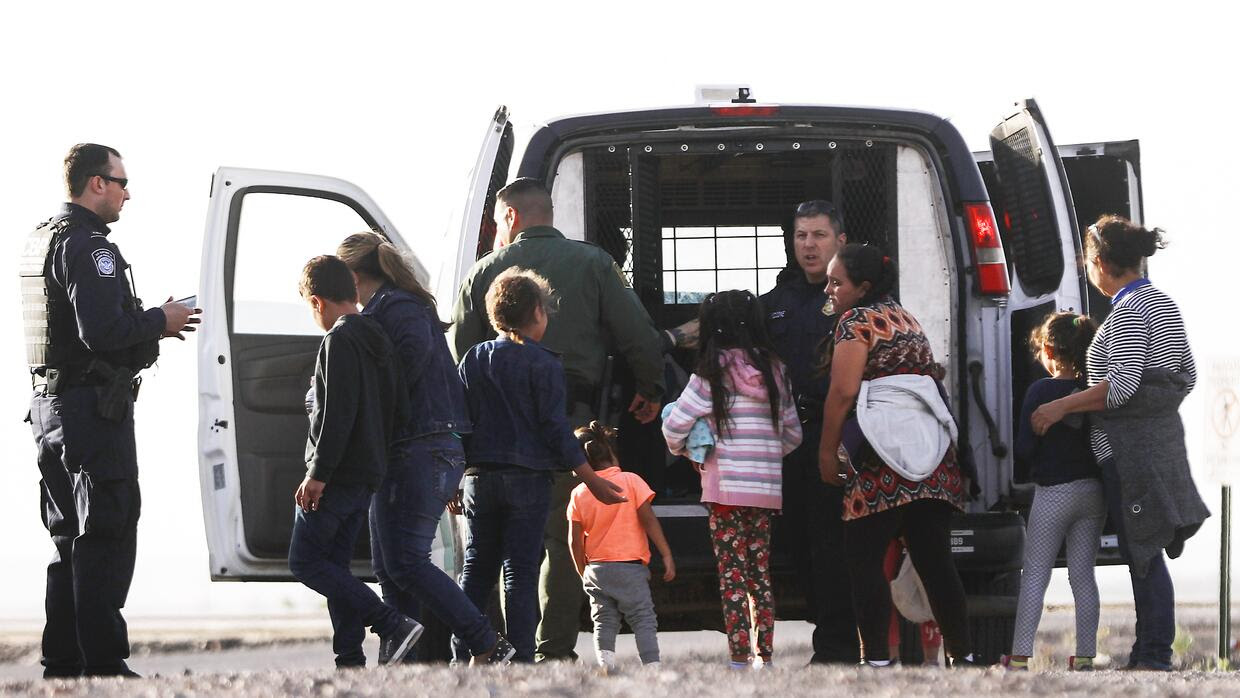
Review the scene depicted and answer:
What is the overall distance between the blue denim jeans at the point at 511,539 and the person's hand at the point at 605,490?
0.15 meters

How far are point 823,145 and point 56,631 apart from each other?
10.1 feet

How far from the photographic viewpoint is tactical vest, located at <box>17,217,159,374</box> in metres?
5.63

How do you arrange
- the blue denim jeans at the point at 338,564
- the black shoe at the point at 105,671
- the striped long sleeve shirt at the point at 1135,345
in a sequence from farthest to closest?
the striped long sleeve shirt at the point at 1135,345
the black shoe at the point at 105,671
the blue denim jeans at the point at 338,564

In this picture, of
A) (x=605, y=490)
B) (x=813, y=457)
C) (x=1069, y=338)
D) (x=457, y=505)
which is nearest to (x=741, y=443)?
(x=813, y=457)

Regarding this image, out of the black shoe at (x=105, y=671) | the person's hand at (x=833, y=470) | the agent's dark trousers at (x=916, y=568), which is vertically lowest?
the black shoe at (x=105, y=671)

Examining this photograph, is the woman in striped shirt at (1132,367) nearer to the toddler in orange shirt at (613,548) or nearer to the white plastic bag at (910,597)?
the white plastic bag at (910,597)

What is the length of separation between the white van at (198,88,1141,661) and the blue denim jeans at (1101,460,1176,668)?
33cm

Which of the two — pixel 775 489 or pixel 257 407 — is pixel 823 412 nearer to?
pixel 775 489

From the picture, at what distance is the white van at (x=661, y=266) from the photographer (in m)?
6.03

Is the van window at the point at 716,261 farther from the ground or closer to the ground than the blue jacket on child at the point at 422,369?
farther from the ground

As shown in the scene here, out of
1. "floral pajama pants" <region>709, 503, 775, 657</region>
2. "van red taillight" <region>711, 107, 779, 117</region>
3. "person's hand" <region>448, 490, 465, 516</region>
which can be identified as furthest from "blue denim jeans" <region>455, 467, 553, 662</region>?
"van red taillight" <region>711, 107, 779, 117</region>

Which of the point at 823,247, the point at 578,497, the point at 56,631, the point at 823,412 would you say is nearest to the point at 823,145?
the point at 823,247

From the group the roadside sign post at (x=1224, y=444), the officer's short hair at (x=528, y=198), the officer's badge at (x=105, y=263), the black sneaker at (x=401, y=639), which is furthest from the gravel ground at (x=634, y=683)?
the roadside sign post at (x=1224, y=444)

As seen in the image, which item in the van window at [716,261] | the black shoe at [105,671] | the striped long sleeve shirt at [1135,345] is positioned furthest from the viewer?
the van window at [716,261]
